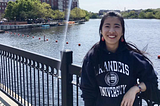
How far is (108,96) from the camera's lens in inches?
70.9

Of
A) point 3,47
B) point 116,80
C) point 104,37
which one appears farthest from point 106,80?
point 3,47

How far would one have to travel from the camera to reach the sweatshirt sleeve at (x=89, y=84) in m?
1.87

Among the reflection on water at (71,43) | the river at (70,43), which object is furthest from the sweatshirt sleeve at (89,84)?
the reflection on water at (71,43)

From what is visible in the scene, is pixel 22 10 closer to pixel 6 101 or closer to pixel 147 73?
pixel 6 101

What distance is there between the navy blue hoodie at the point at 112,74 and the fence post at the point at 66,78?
0.73 meters

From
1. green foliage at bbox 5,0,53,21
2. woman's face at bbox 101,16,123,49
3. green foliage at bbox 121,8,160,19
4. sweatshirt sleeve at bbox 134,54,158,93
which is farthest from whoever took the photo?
green foliage at bbox 5,0,53,21

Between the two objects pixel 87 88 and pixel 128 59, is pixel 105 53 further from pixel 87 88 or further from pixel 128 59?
pixel 87 88

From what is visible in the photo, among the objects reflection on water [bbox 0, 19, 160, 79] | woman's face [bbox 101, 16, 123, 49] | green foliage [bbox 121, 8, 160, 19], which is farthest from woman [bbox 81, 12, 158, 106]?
reflection on water [bbox 0, 19, 160, 79]

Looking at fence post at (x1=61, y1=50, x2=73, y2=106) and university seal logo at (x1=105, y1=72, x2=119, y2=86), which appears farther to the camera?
fence post at (x1=61, y1=50, x2=73, y2=106)

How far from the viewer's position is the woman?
1729mm

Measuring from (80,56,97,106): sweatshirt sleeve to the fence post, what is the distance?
2.36 ft

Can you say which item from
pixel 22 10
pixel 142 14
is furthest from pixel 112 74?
pixel 22 10

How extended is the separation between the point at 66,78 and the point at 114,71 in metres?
1.06

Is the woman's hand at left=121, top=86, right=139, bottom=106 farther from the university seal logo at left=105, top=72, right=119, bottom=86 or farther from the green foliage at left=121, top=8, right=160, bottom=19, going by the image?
the green foliage at left=121, top=8, right=160, bottom=19
